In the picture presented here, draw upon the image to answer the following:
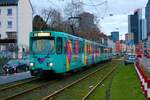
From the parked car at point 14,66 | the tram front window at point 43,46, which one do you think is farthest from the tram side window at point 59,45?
the parked car at point 14,66

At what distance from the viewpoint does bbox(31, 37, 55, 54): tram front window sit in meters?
28.2

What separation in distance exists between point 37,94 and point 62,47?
28.9 ft

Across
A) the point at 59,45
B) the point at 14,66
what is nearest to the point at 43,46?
the point at 59,45

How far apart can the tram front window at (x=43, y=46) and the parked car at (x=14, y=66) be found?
15254 millimetres

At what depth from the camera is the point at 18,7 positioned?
106500 millimetres

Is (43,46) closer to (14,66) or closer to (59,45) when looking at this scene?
(59,45)

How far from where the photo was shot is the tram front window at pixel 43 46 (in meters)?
28.2

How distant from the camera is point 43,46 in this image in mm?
28359

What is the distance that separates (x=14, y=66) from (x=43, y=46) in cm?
1686

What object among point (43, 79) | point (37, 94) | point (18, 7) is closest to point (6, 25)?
point (18, 7)

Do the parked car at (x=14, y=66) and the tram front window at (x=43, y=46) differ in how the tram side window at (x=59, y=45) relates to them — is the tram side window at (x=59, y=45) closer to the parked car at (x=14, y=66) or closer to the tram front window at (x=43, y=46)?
the tram front window at (x=43, y=46)

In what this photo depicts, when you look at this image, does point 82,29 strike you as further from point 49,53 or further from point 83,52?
point 49,53

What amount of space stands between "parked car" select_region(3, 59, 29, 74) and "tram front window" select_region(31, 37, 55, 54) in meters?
15.3

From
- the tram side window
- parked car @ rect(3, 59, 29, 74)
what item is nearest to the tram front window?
the tram side window
